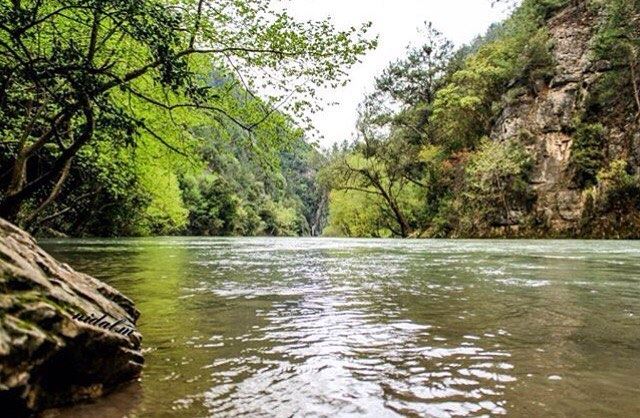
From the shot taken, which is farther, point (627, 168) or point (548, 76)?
point (548, 76)

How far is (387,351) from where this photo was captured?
12.7 feet

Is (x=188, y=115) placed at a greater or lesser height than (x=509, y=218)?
greater

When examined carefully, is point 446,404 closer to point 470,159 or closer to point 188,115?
point 188,115

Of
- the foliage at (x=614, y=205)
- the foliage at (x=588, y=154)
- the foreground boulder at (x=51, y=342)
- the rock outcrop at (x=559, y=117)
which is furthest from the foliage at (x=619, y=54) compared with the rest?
the foreground boulder at (x=51, y=342)

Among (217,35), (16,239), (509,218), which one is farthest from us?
(509,218)

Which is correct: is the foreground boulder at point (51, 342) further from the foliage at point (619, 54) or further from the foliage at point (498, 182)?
the foliage at point (498, 182)

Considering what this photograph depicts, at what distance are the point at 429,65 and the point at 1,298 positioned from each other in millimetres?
51720

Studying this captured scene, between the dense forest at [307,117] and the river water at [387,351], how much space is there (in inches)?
137

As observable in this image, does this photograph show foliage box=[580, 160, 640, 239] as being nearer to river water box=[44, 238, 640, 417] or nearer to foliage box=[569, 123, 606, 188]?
foliage box=[569, 123, 606, 188]

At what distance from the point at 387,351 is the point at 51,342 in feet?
7.69

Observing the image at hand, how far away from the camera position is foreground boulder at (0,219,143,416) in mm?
2390

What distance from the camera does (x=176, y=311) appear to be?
5664mm

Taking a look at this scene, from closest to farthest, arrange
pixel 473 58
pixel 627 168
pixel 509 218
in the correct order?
pixel 627 168, pixel 509 218, pixel 473 58

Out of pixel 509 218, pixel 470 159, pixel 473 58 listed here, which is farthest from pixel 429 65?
pixel 509 218
